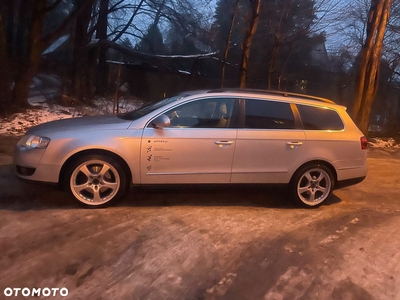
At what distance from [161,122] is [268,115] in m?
1.55

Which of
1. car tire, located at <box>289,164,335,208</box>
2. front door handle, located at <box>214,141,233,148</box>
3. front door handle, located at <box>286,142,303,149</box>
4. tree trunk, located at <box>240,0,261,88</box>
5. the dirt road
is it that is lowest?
the dirt road

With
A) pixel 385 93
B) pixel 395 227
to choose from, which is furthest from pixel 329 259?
pixel 385 93

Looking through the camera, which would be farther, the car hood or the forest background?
the forest background

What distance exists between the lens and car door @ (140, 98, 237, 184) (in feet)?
18.8

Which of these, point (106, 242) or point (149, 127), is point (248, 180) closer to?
point (149, 127)

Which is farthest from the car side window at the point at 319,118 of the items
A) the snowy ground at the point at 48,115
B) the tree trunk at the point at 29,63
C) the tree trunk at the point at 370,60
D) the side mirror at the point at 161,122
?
the tree trunk at the point at 29,63

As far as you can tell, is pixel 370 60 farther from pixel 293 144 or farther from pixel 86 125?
pixel 86 125

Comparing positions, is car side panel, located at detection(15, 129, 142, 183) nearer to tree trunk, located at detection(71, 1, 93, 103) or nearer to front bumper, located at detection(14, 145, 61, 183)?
front bumper, located at detection(14, 145, 61, 183)

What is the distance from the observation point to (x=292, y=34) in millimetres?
17609

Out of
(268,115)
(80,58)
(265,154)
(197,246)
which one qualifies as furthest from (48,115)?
(197,246)

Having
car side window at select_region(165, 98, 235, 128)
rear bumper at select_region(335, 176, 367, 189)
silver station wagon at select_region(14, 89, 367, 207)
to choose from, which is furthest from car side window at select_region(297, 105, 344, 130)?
car side window at select_region(165, 98, 235, 128)

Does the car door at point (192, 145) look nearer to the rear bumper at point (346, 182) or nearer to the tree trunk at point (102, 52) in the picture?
the rear bumper at point (346, 182)

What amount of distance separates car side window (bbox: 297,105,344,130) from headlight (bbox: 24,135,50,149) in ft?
11.4

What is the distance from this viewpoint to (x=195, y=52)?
78.9 ft
